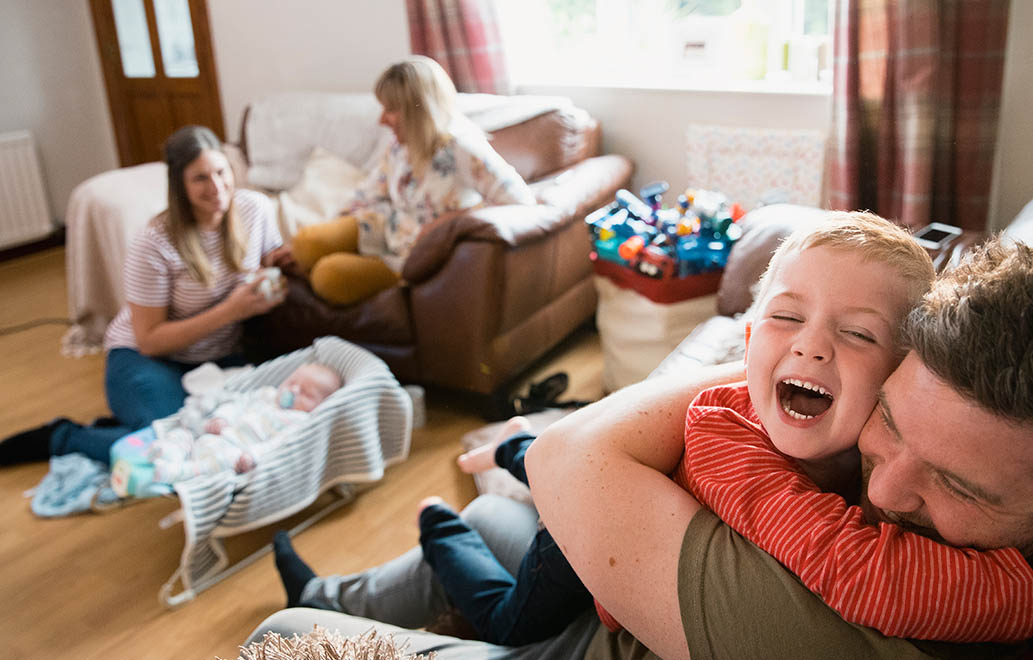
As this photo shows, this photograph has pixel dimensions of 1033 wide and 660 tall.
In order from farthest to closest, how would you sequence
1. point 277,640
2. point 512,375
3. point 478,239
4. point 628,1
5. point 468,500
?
point 628,1, point 512,375, point 478,239, point 468,500, point 277,640

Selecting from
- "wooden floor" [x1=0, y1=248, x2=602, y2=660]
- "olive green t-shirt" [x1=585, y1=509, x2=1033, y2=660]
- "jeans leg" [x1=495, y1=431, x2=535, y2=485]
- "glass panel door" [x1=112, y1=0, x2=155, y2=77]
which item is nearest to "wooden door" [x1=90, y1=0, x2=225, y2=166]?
"glass panel door" [x1=112, y1=0, x2=155, y2=77]

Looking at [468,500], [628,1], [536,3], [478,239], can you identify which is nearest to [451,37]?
[536,3]

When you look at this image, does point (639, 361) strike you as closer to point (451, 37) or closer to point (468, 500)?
point (468, 500)

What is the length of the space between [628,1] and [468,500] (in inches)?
92.6

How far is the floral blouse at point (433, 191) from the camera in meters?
2.72

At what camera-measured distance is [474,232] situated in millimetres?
2467

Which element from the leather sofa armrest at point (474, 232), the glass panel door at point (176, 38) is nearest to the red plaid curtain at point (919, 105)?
the leather sofa armrest at point (474, 232)

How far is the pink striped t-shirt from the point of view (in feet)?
7.71

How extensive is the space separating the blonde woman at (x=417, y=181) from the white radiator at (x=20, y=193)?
2796 millimetres

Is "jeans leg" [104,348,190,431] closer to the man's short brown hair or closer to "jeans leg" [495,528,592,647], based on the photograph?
"jeans leg" [495,528,592,647]

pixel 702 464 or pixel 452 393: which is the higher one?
pixel 702 464

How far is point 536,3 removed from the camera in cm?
368

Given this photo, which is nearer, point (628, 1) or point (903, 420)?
point (903, 420)

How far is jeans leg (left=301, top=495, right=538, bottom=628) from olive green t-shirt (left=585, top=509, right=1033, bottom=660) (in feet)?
2.31
